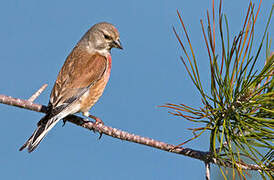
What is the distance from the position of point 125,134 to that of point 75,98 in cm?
130

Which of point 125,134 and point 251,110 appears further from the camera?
point 125,134

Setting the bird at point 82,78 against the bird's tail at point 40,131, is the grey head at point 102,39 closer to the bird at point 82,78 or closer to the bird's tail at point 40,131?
the bird at point 82,78

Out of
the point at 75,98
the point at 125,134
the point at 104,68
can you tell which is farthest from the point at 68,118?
the point at 125,134

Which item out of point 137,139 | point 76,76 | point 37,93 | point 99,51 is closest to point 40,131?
point 37,93

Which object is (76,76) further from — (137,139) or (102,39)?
(137,139)

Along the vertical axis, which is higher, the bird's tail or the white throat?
the white throat

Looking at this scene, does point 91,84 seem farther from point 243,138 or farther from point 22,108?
point 243,138

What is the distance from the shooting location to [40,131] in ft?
9.62

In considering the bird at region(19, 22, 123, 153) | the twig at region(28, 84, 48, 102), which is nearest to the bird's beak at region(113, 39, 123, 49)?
the bird at region(19, 22, 123, 153)

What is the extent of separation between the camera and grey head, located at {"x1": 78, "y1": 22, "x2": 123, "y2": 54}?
398 centimetres

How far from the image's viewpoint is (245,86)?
169 centimetres

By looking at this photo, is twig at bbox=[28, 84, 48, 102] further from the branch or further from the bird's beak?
the bird's beak

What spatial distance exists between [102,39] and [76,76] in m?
0.69

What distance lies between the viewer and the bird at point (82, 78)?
3.00 metres
